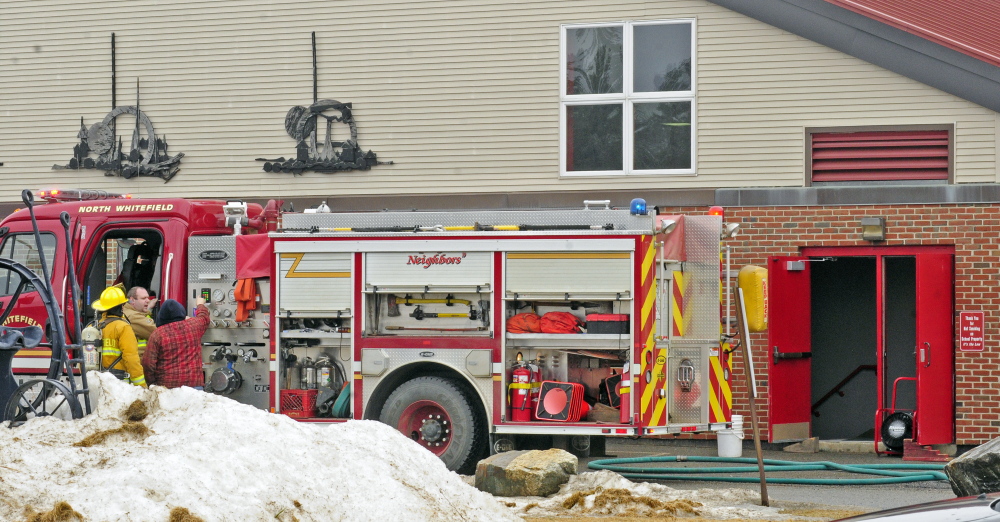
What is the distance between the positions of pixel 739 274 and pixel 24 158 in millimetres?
10361

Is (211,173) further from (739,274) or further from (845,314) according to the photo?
(845,314)

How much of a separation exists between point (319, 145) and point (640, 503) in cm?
794

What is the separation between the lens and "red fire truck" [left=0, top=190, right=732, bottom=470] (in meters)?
9.96

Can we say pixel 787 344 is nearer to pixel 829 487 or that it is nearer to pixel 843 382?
pixel 843 382

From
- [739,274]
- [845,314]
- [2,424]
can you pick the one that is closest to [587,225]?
[739,274]

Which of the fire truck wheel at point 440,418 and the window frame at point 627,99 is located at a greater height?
the window frame at point 627,99

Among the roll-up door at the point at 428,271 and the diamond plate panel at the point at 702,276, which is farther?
the diamond plate panel at the point at 702,276

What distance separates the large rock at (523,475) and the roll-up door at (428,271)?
165cm

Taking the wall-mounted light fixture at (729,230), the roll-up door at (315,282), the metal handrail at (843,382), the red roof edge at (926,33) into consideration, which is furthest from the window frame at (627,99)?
the roll-up door at (315,282)

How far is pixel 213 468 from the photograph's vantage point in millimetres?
6824

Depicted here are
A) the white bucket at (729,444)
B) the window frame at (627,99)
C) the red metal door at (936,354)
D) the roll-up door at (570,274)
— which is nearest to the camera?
the roll-up door at (570,274)

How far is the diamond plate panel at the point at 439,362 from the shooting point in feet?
33.3

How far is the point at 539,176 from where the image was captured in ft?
46.5

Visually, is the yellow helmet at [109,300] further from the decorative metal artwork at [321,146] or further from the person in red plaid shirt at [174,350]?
the decorative metal artwork at [321,146]
